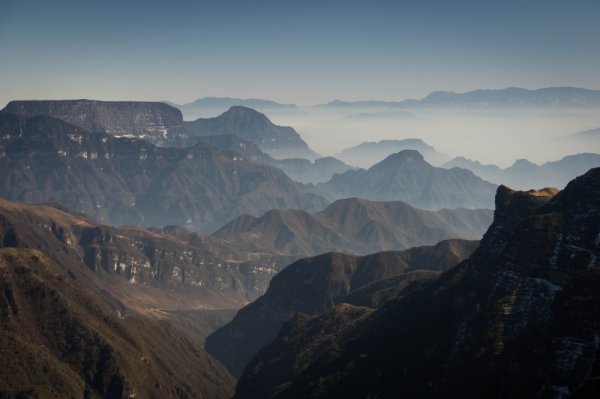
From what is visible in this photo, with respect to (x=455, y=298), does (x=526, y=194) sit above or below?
above

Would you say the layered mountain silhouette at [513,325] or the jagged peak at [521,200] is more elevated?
the jagged peak at [521,200]

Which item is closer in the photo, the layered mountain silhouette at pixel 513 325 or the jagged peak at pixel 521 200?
the layered mountain silhouette at pixel 513 325

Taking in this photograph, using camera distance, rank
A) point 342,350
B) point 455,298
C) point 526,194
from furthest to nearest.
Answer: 1. point 342,350
2. point 526,194
3. point 455,298

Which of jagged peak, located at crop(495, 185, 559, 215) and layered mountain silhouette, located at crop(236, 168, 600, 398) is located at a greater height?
jagged peak, located at crop(495, 185, 559, 215)

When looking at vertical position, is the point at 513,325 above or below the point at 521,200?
below

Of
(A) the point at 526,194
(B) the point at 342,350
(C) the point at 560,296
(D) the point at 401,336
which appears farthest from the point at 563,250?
(B) the point at 342,350

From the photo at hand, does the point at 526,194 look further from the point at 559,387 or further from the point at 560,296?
the point at 559,387

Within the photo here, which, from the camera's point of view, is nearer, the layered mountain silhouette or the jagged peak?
the layered mountain silhouette

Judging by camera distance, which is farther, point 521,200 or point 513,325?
point 521,200
